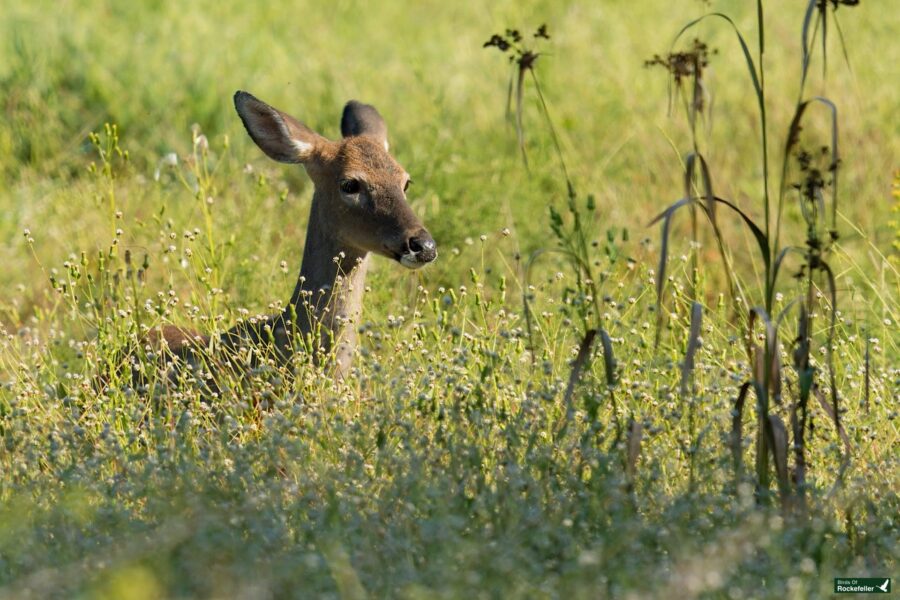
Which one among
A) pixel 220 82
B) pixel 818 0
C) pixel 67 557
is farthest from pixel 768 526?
pixel 220 82

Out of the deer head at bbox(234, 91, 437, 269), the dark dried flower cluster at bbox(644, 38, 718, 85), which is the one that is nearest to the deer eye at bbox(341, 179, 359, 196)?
the deer head at bbox(234, 91, 437, 269)

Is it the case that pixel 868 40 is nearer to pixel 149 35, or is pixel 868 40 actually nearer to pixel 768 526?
pixel 149 35

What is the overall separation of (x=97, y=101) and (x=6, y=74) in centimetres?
58

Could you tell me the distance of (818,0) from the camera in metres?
4.50

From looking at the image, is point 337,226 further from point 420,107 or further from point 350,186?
point 420,107

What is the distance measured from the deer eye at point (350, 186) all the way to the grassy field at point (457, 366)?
0.30 m

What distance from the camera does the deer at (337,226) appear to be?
6234 mm

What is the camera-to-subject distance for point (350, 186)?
259 inches

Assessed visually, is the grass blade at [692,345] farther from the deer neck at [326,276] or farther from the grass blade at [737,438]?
the deer neck at [326,276]

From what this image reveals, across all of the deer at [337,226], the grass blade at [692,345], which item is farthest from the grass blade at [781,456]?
the deer at [337,226]

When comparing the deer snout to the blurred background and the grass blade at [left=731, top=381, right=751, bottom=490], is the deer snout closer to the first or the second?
the blurred background

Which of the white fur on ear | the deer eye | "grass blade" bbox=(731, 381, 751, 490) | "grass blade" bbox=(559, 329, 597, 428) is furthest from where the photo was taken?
the white fur on ear

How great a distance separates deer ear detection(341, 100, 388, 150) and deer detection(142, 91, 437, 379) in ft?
0.68

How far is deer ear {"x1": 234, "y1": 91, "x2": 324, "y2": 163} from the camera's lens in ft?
21.6
